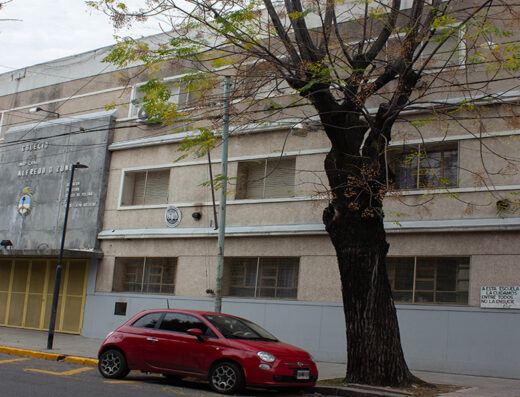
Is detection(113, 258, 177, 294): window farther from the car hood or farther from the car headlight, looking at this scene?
the car headlight

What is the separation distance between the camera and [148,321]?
11727 millimetres

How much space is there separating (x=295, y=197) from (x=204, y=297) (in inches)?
162

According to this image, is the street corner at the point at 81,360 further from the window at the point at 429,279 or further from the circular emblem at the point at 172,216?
the window at the point at 429,279

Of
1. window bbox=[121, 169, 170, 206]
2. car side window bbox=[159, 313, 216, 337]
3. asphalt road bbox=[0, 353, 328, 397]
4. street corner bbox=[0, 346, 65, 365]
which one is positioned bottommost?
street corner bbox=[0, 346, 65, 365]

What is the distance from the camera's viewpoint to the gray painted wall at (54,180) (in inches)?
840

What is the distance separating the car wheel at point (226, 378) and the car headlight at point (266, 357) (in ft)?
1.35

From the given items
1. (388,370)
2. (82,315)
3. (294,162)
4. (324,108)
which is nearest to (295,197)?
(294,162)

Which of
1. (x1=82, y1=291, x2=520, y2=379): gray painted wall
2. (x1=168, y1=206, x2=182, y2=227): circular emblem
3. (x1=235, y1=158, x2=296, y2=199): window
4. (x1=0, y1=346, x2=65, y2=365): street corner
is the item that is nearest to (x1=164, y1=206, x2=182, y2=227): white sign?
(x1=168, y1=206, x2=182, y2=227): circular emblem

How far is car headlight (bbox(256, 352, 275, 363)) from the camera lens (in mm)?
10047

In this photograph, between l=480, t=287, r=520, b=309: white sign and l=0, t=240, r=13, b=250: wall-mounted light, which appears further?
l=0, t=240, r=13, b=250: wall-mounted light

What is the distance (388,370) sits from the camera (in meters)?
11.0

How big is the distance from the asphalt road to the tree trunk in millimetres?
1539

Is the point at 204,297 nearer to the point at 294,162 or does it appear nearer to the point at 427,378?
the point at 294,162

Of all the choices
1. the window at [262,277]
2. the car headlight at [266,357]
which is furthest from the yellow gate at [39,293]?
the car headlight at [266,357]
